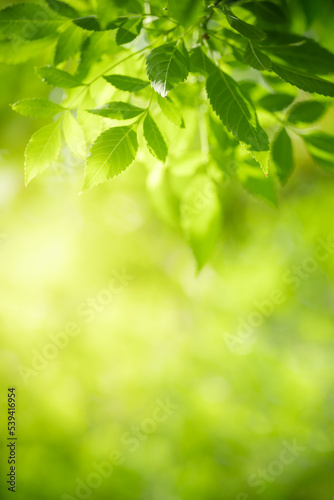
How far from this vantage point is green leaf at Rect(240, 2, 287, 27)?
690mm

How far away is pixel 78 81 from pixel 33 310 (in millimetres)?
1875

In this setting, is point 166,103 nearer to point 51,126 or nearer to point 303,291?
point 51,126

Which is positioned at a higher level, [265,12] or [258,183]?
[265,12]

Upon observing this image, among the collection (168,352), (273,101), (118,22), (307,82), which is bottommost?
(168,352)

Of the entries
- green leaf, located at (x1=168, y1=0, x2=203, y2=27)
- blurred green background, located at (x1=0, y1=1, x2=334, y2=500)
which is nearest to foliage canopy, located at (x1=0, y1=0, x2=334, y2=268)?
green leaf, located at (x1=168, y1=0, x2=203, y2=27)

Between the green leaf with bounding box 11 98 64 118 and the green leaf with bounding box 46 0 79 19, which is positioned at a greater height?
the green leaf with bounding box 46 0 79 19

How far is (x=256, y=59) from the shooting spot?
500mm

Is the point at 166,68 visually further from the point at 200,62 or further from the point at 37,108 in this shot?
the point at 37,108

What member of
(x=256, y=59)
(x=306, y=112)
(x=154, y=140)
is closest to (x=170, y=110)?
(x=154, y=140)

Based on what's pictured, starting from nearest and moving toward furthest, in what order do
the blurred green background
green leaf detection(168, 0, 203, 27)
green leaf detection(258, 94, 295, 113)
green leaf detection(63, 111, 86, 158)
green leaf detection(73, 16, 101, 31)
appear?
green leaf detection(168, 0, 203, 27) → green leaf detection(73, 16, 101, 31) → green leaf detection(63, 111, 86, 158) → green leaf detection(258, 94, 295, 113) → the blurred green background

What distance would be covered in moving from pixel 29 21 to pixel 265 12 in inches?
17.7

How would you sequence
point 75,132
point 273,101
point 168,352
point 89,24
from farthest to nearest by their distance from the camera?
point 168,352 → point 273,101 → point 75,132 → point 89,24

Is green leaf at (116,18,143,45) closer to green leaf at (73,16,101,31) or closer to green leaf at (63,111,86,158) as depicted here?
green leaf at (73,16,101,31)

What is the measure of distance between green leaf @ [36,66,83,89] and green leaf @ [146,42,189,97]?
190mm
